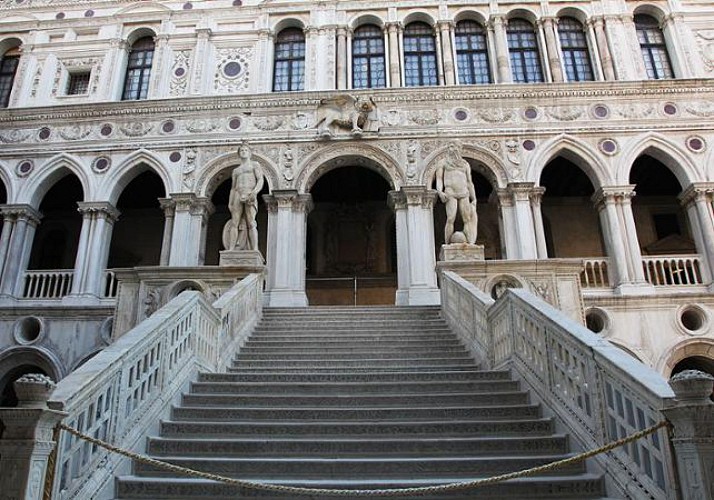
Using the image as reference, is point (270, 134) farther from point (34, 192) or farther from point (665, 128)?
point (665, 128)

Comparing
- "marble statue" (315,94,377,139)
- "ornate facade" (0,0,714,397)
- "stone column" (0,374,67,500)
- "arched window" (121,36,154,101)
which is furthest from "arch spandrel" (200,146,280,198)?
"stone column" (0,374,67,500)

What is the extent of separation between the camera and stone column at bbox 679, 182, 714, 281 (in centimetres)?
1516

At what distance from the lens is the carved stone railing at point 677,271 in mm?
15295

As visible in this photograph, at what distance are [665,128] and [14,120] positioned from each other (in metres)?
20.1

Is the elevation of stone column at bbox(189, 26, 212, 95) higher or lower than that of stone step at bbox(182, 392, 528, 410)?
higher

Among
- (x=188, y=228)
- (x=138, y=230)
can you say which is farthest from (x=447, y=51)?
(x=138, y=230)

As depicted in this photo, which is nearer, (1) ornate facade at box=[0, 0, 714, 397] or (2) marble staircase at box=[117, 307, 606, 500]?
(2) marble staircase at box=[117, 307, 606, 500]

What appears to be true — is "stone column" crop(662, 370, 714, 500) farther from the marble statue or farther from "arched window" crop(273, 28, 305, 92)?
"arched window" crop(273, 28, 305, 92)

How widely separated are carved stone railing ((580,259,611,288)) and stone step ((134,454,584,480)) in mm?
10999

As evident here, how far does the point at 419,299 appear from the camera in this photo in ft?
48.6

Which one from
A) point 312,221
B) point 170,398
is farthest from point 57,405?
point 312,221

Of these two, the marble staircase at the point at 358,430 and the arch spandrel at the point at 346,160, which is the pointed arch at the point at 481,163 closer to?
the arch spandrel at the point at 346,160

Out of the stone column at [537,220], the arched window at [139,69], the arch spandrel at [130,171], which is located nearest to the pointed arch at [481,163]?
the stone column at [537,220]

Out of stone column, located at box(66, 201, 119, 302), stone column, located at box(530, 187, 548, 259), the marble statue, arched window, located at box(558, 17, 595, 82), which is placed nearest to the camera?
stone column, located at box(530, 187, 548, 259)
